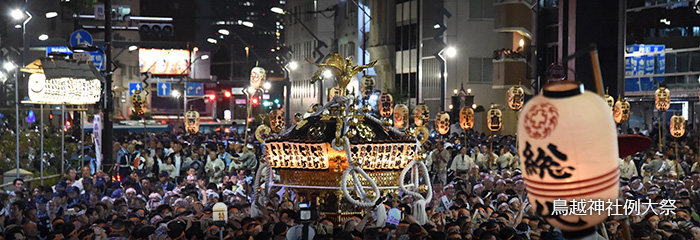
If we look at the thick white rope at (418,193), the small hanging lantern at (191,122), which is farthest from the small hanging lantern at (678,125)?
the thick white rope at (418,193)

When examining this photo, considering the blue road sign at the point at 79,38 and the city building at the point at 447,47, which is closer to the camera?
the blue road sign at the point at 79,38

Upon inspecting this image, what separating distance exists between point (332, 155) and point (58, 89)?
9340mm

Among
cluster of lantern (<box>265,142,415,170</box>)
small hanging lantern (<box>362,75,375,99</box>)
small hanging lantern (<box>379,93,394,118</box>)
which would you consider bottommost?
cluster of lantern (<box>265,142,415,170</box>)

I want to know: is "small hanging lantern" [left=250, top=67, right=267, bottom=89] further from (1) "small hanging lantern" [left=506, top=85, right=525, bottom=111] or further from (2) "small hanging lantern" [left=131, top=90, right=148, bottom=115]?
(1) "small hanging lantern" [left=506, top=85, right=525, bottom=111]

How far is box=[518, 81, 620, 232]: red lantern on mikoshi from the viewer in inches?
232

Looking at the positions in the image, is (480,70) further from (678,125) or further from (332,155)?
(332,155)

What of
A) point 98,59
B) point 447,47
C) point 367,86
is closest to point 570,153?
point 98,59

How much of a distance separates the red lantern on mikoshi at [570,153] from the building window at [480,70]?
39903mm

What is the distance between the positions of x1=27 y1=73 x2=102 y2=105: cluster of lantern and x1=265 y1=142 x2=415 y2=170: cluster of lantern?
8332 millimetres

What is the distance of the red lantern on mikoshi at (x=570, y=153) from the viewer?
5891 mm

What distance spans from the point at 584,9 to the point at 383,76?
113 ft

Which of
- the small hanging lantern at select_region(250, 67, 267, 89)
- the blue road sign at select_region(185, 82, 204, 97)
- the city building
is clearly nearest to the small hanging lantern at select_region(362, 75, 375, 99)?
the small hanging lantern at select_region(250, 67, 267, 89)

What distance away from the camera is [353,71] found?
1126cm

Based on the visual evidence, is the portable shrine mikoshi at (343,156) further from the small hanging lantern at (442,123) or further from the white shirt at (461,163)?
the small hanging lantern at (442,123)
